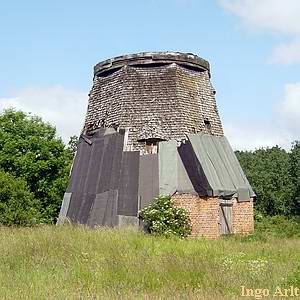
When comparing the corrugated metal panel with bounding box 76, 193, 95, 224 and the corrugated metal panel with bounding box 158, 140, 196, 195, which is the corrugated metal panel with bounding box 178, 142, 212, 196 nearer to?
the corrugated metal panel with bounding box 158, 140, 196, 195

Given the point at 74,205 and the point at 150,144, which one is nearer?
the point at 150,144

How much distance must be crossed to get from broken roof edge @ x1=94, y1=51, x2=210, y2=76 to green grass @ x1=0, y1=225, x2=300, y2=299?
38.3ft

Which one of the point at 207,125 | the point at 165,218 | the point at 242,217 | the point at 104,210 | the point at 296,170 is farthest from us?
the point at 296,170

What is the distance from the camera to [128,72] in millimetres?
24172

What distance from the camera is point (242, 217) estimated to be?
23.4m

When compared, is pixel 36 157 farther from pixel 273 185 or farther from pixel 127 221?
pixel 273 185

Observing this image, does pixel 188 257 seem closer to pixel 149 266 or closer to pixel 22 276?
pixel 149 266

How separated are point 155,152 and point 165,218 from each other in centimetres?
340

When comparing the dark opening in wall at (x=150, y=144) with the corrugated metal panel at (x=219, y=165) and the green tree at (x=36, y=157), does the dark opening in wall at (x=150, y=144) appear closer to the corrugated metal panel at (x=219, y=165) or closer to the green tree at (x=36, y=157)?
the corrugated metal panel at (x=219, y=165)

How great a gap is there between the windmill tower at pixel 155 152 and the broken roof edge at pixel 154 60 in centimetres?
4

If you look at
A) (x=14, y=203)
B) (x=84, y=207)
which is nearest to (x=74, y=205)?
(x=84, y=207)

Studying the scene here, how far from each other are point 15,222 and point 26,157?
1065 cm

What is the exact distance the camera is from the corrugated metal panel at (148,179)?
22031mm

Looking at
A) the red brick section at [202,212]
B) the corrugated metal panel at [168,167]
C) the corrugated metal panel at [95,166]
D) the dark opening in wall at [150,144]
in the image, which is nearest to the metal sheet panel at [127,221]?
the corrugated metal panel at [168,167]
